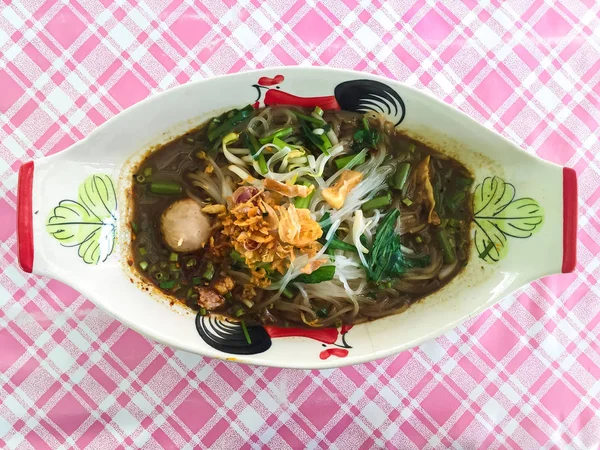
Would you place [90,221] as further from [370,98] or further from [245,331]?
[370,98]

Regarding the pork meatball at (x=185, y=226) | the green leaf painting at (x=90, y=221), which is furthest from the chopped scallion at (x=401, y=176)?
the green leaf painting at (x=90, y=221)

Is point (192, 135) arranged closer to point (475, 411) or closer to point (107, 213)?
point (107, 213)

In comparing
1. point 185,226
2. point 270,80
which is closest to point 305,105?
point 270,80

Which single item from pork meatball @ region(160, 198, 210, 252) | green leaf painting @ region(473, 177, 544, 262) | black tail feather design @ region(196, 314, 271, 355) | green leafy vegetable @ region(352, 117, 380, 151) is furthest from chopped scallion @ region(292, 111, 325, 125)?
black tail feather design @ region(196, 314, 271, 355)

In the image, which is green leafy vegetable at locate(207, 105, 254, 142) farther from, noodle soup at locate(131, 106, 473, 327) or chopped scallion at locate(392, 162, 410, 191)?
chopped scallion at locate(392, 162, 410, 191)

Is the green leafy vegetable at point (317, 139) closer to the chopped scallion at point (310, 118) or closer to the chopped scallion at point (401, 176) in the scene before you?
the chopped scallion at point (310, 118)
